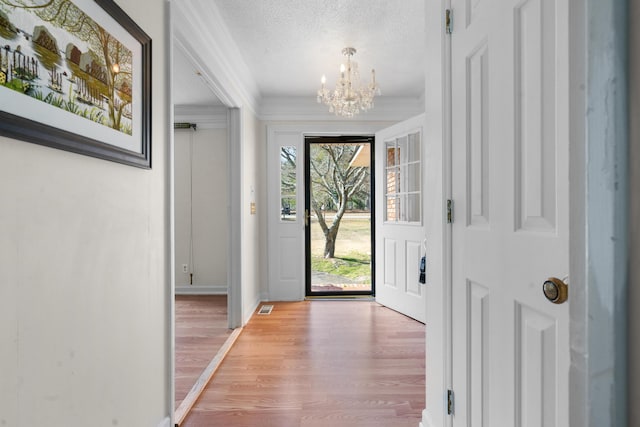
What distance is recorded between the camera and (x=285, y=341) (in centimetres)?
279

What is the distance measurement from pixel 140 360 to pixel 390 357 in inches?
69.6

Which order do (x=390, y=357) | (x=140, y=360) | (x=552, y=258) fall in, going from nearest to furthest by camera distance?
(x=552, y=258), (x=140, y=360), (x=390, y=357)

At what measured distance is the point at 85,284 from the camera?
106cm

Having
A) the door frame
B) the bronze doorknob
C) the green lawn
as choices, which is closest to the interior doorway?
the green lawn

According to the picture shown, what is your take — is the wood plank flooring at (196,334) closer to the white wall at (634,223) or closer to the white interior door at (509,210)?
the white interior door at (509,210)

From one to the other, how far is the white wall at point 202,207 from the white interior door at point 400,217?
2.07 metres

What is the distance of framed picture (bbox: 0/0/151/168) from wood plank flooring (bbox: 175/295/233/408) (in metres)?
1.57

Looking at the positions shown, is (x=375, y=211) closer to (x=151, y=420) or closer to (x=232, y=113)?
(x=232, y=113)

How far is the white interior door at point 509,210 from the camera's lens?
29.5 inches

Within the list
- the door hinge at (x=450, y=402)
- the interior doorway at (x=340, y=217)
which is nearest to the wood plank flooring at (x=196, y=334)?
the interior doorway at (x=340, y=217)

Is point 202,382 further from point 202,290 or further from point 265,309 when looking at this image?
point 202,290

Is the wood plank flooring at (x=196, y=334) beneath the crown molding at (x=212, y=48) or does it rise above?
beneath

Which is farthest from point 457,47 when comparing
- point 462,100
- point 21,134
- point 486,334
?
point 21,134

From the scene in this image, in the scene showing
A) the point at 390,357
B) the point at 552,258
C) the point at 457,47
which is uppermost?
the point at 457,47
